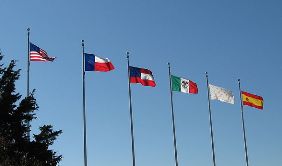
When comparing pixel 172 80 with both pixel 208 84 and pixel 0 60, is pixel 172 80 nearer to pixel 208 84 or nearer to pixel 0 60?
pixel 208 84

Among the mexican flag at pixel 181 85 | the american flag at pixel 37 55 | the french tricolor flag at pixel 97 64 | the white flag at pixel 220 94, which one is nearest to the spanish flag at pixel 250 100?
the white flag at pixel 220 94

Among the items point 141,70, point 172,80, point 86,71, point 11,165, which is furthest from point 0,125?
point 172,80

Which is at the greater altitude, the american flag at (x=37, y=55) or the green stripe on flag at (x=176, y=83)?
the american flag at (x=37, y=55)

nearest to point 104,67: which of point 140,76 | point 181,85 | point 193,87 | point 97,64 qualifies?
point 97,64

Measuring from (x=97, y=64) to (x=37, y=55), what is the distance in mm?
4232

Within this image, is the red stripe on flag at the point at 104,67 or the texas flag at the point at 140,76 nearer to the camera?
the red stripe on flag at the point at 104,67

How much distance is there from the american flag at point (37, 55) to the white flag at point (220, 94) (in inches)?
596

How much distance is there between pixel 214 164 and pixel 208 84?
271 inches

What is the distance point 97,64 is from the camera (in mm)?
41781

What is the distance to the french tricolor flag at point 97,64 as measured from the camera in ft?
137

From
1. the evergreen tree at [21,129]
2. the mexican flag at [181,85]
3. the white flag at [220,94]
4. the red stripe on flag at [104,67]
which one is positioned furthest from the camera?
the white flag at [220,94]

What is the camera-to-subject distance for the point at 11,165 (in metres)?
30.3

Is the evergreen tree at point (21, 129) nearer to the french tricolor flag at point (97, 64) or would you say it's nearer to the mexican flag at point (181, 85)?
the french tricolor flag at point (97, 64)

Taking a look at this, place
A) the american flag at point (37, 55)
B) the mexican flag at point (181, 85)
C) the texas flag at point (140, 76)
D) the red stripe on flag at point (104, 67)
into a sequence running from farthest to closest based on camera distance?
the mexican flag at point (181, 85), the texas flag at point (140, 76), the american flag at point (37, 55), the red stripe on flag at point (104, 67)
